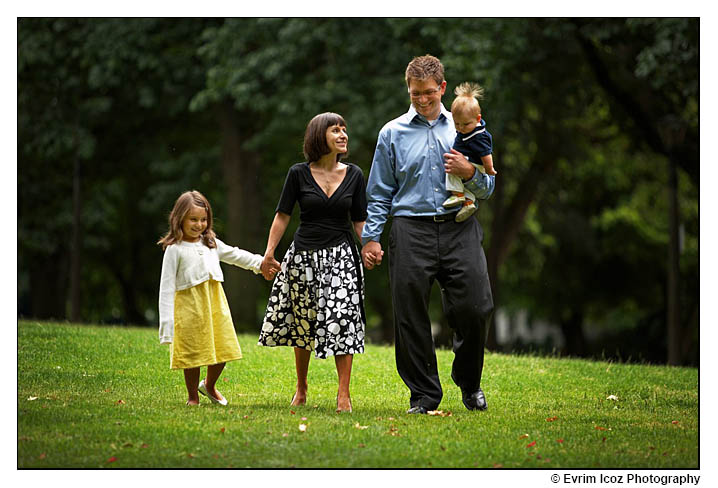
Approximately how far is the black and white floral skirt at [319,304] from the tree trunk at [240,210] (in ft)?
36.2

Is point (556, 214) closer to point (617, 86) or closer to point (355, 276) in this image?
point (617, 86)

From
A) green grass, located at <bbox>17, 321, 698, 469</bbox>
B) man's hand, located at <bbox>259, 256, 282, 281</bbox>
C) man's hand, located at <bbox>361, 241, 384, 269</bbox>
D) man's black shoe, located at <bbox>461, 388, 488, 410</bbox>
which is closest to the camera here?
green grass, located at <bbox>17, 321, 698, 469</bbox>

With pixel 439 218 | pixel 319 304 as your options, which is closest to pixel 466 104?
pixel 439 218

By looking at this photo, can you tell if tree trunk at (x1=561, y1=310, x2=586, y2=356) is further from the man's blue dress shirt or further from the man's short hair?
the man's short hair

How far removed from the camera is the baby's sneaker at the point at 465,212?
6.32 meters

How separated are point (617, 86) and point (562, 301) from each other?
11.1 meters

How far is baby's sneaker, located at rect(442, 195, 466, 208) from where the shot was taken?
20.7 ft

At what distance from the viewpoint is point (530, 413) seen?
6758 millimetres

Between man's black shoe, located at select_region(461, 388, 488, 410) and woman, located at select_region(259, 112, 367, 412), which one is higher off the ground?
woman, located at select_region(259, 112, 367, 412)

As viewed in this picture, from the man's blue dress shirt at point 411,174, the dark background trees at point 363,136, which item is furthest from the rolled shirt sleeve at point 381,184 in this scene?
the dark background trees at point 363,136

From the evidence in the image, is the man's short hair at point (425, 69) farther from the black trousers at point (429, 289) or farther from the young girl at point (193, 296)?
the young girl at point (193, 296)

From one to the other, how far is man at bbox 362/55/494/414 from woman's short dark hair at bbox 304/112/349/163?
39 cm

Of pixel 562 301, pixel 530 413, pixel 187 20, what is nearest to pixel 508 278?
pixel 562 301

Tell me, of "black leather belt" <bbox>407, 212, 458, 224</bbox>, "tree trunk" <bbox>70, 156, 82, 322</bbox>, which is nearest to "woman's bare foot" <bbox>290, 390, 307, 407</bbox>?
"black leather belt" <bbox>407, 212, 458, 224</bbox>
